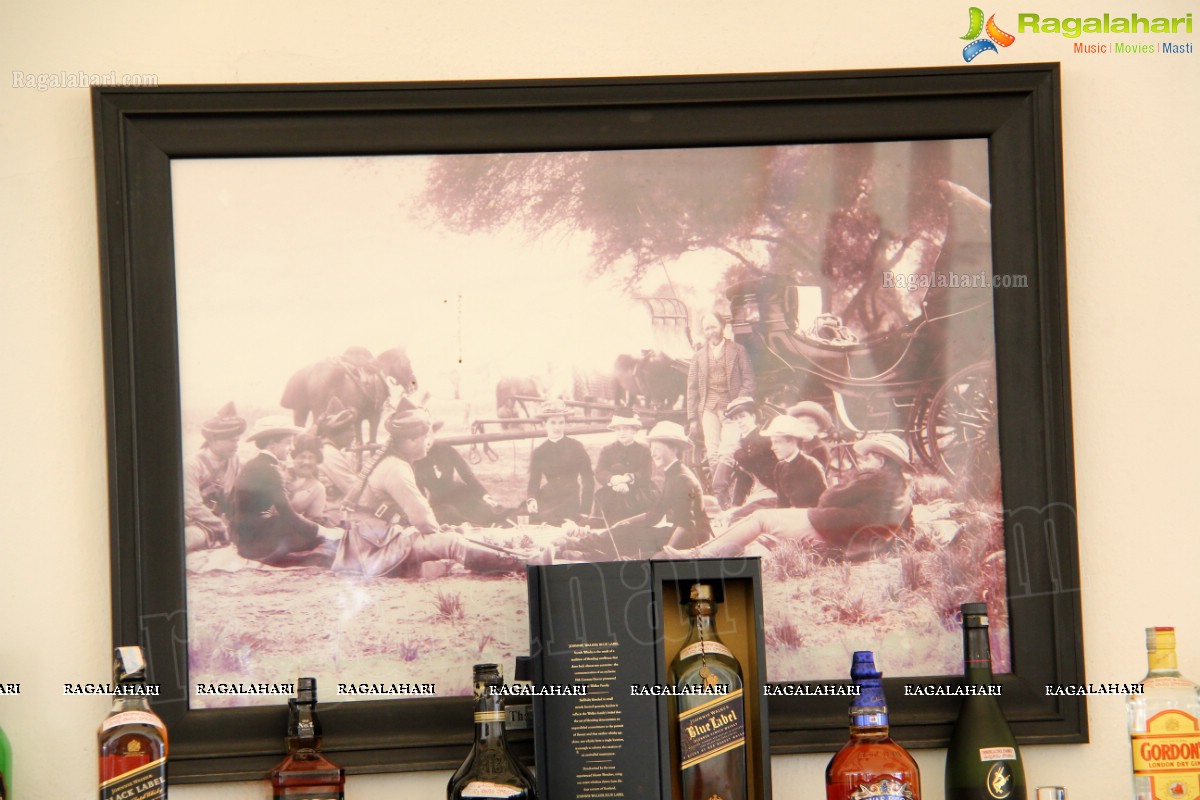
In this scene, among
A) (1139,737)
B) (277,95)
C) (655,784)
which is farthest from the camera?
(277,95)

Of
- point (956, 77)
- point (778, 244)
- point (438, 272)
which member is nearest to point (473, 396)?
point (438, 272)

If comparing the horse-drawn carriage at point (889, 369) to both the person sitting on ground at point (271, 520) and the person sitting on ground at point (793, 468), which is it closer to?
the person sitting on ground at point (793, 468)

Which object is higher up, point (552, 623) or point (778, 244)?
point (778, 244)

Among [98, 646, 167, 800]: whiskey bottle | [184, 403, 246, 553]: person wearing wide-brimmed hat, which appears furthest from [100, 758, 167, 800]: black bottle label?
[184, 403, 246, 553]: person wearing wide-brimmed hat

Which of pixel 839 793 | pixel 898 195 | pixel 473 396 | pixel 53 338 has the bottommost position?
pixel 839 793

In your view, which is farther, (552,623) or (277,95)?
(277,95)

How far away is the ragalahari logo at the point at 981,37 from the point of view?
167 centimetres

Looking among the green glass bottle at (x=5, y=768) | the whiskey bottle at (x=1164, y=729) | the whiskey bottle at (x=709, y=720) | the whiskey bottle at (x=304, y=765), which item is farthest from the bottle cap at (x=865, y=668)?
the green glass bottle at (x=5, y=768)

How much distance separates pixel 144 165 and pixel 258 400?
1.15 ft

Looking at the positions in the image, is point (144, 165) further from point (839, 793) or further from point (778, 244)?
point (839, 793)

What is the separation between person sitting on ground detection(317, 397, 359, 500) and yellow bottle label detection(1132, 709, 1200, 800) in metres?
1.06

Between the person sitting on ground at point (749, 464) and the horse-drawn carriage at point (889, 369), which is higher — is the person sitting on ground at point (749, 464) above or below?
below

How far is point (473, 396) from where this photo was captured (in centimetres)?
159

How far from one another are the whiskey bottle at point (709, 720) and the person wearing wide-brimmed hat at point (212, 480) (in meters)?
0.62
